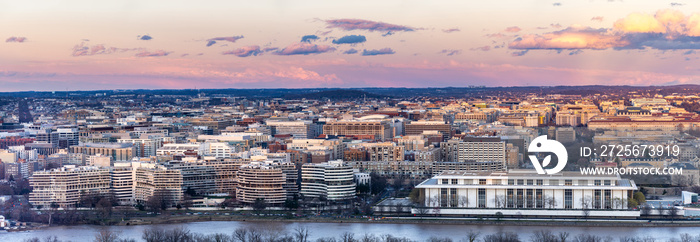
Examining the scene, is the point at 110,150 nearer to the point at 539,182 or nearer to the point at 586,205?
the point at 539,182

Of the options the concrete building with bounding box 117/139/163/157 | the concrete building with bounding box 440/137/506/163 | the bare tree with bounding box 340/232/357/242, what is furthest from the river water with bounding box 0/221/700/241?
the concrete building with bounding box 117/139/163/157

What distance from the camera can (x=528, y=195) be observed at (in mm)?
28359

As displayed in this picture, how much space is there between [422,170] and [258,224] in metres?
9.99

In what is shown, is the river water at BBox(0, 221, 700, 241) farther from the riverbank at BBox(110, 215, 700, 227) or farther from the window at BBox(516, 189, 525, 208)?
the window at BBox(516, 189, 525, 208)

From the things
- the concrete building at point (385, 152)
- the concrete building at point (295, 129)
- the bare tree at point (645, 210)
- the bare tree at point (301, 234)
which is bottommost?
the bare tree at point (301, 234)

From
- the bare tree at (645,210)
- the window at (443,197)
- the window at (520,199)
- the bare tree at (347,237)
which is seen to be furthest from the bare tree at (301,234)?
the bare tree at (645,210)

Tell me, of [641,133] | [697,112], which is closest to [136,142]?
[641,133]

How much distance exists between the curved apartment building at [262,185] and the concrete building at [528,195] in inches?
143

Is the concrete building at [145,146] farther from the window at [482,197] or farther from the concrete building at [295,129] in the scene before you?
the window at [482,197]

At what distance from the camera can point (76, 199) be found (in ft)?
100

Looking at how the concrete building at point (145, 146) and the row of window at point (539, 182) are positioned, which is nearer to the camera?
the row of window at point (539, 182)

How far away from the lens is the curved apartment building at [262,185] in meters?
30.3

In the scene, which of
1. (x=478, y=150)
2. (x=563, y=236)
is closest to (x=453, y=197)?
(x=563, y=236)

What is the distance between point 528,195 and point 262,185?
6.40 m
